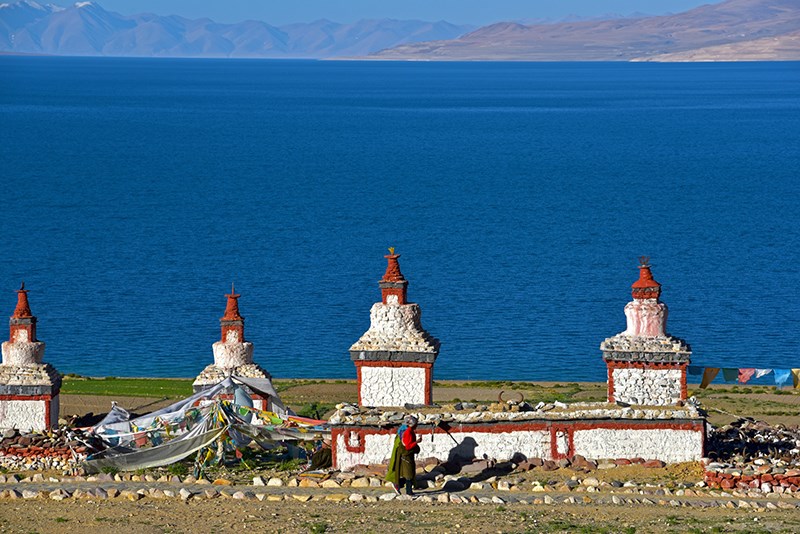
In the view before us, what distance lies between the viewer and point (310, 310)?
71.8 metres

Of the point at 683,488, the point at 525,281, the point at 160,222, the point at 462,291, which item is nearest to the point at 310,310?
the point at 462,291

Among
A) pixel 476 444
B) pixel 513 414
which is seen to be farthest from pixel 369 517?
pixel 513 414

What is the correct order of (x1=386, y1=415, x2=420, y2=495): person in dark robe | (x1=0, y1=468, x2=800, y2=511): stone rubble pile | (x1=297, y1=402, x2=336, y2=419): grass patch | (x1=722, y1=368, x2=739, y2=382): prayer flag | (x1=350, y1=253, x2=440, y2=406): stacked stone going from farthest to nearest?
(x1=297, y1=402, x2=336, y2=419): grass patch, (x1=722, y1=368, x2=739, y2=382): prayer flag, (x1=350, y1=253, x2=440, y2=406): stacked stone, (x1=386, y1=415, x2=420, y2=495): person in dark robe, (x1=0, y1=468, x2=800, y2=511): stone rubble pile

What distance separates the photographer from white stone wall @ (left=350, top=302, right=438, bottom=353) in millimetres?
26000

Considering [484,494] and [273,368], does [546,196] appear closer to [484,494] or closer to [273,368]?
[273,368]

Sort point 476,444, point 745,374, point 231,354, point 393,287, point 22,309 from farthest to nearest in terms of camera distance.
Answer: point 745,374 < point 231,354 < point 22,309 < point 393,287 < point 476,444

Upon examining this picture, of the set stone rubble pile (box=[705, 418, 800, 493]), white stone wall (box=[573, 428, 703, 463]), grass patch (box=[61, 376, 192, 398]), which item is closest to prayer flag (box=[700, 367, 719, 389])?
stone rubble pile (box=[705, 418, 800, 493])

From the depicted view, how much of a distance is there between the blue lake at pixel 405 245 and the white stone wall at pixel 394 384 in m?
31.2

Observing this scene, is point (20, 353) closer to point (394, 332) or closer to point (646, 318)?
point (394, 332)

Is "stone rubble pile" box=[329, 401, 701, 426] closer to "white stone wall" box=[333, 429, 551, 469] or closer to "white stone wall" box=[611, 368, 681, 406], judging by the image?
"white stone wall" box=[333, 429, 551, 469]

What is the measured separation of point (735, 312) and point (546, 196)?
193 ft

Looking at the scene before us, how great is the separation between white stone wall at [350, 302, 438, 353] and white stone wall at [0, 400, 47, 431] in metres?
5.33

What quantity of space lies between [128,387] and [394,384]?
23496 millimetres

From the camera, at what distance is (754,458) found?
25250 millimetres
